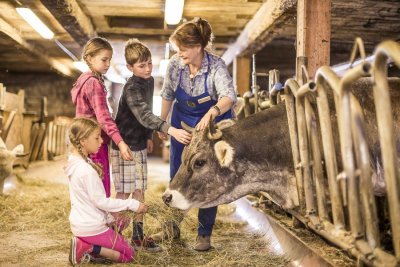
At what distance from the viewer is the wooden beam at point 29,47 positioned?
902cm

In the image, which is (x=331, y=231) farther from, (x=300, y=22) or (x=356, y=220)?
(x=300, y=22)

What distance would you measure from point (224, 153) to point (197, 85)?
79 cm

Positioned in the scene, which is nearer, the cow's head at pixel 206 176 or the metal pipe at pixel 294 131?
the metal pipe at pixel 294 131

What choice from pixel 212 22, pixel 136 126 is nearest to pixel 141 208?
pixel 136 126

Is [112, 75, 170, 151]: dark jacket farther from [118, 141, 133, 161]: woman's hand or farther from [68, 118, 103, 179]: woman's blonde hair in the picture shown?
[68, 118, 103, 179]: woman's blonde hair

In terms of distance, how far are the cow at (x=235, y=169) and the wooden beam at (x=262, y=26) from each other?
83.7 inches

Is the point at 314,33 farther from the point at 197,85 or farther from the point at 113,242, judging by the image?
the point at 113,242

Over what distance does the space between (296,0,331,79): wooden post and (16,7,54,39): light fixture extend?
4873 mm

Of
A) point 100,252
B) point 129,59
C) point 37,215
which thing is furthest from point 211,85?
point 37,215

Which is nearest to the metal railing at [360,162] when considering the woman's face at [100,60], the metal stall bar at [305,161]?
the metal stall bar at [305,161]

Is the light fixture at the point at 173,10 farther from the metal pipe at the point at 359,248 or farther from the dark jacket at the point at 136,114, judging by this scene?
the metal pipe at the point at 359,248

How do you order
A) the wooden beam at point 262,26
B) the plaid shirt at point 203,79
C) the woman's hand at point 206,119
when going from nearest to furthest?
the woman's hand at point 206,119 < the plaid shirt at point 203,79 < the wooden beam at point 262,26

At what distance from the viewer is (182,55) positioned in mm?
3812

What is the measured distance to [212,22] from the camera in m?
8.38
